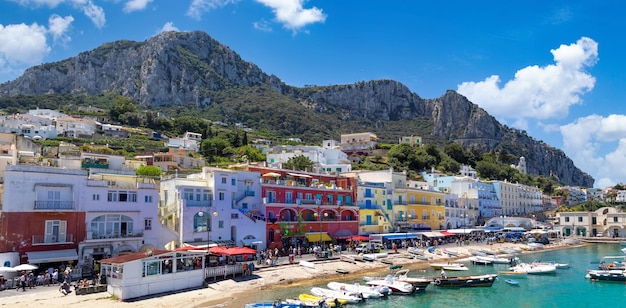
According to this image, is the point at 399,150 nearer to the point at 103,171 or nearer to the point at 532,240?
the point at 532,240

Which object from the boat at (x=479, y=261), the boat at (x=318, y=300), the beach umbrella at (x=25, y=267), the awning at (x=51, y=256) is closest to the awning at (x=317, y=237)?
the boat at (x=479, y=261)

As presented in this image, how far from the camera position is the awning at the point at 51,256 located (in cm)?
3341

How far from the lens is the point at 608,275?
145 ft

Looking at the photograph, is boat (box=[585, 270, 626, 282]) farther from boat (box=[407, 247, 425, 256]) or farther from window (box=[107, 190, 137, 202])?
window (box=[107, 190, 137, 202])


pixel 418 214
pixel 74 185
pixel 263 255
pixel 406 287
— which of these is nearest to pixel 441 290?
pixel 406 287

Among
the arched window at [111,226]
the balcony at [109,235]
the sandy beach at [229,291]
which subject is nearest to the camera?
the sandy beach at [229,291]

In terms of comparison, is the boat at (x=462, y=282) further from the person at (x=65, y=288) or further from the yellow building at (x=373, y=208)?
the person at (x=65, y=288)

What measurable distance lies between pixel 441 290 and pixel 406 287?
363 cm

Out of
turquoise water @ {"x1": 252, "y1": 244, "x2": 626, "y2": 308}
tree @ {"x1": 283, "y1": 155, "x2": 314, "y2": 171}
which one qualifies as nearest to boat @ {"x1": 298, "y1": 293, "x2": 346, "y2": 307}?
turquoise water @ {"x1": 252, "y1": 244, "x2": 626, "y2": 308}

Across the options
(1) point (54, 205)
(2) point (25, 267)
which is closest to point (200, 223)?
(1) point (54, 205)

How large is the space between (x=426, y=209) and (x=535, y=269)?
27775mm

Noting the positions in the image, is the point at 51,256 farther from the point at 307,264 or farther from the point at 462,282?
the point at 462,282

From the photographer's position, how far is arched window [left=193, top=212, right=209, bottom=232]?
43.9 m

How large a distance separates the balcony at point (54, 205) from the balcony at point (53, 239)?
198 centimetres
